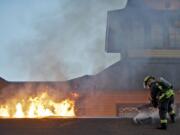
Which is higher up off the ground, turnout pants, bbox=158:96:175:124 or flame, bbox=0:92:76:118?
turnout pants, bbox=158:96:175:124

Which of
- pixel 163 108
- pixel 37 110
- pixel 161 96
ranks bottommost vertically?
pixel 37 110

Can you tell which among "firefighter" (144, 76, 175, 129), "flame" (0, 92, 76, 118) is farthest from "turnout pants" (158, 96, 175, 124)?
"flame" (0, 92, 76, 118)

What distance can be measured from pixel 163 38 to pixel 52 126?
1071 cm

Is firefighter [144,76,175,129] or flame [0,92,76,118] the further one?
flame [0,92,76,118]

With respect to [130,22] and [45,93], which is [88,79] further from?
[130,22]

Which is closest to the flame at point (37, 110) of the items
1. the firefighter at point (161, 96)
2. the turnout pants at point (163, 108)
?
the firefighter at point (161, 96)

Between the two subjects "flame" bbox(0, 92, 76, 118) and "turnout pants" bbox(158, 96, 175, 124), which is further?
"flame" bbox(0, 92, 76, 118)

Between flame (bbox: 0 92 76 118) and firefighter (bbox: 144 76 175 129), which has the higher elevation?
firefighter (bbox: 144 76 175 129)

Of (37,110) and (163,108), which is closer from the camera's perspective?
(163,108)

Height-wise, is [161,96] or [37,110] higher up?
[161,96]

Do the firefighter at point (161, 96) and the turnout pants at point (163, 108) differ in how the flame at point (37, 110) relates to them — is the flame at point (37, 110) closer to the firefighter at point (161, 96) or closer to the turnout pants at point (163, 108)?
the firefighter at point (161, 96)

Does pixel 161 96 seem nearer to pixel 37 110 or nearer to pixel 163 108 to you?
pixel 163 108

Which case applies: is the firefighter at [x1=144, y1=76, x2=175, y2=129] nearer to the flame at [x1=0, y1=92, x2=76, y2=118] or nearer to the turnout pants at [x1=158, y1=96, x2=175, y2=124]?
the turnout pants at [x1=158, y1=96, x2=175, y2=124]

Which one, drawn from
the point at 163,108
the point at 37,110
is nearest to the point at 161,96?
the point at 163,108
